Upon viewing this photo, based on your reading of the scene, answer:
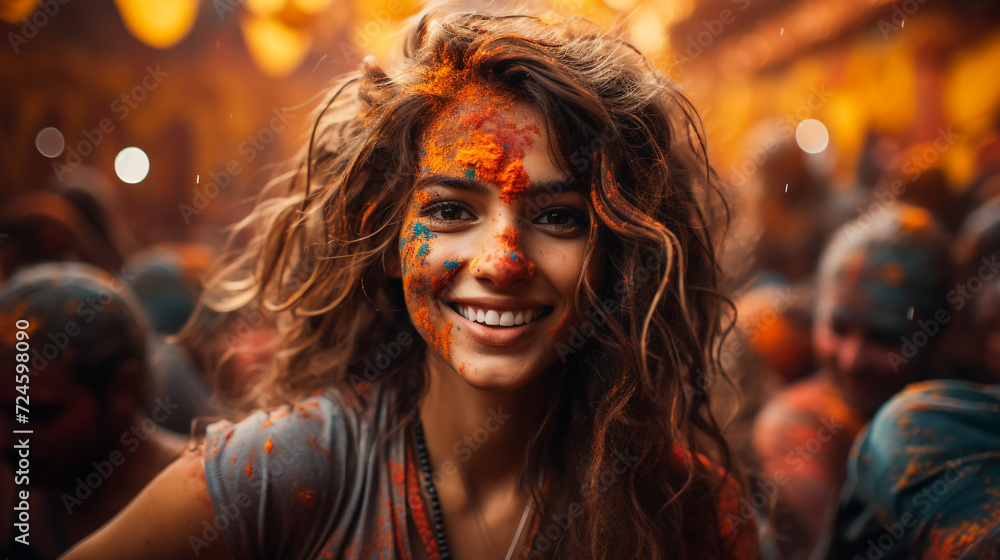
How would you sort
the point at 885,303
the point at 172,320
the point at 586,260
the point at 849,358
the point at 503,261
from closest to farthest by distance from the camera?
the point at 503,261 < the point at 586,260 < the point at 885,303 < the point at 849,358 < the point at 172,320

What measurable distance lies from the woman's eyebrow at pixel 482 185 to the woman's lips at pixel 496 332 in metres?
0.28

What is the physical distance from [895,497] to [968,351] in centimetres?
71

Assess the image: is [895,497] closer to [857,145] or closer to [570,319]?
[570,319]

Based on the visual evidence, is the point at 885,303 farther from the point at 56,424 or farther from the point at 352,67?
the point at 352,67

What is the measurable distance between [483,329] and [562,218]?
1.03 feet

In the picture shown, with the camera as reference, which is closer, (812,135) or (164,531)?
(164,531)

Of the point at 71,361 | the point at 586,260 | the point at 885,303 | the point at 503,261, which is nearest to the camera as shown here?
the point at 503,261

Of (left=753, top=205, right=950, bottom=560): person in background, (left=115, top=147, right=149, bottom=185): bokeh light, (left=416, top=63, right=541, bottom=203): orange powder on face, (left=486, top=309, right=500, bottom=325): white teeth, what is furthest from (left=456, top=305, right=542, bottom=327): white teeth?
(left=115, top=147, right=149, bottom=185): bokeh light

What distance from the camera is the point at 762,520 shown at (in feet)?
7.07

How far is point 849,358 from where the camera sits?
206 cm

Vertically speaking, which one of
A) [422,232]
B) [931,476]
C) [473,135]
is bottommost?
[931,476]

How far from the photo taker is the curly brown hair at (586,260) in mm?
1246

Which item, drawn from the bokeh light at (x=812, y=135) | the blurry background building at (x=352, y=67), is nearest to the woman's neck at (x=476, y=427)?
the blurry background building at (x=352, y=67)

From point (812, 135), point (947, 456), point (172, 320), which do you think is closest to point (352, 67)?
point (172, 320)
